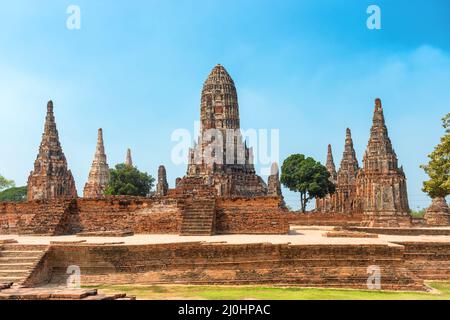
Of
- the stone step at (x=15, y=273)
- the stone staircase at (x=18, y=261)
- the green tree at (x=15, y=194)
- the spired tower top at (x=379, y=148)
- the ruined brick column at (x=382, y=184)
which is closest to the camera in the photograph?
the stone staircase at (x=18, y=261)

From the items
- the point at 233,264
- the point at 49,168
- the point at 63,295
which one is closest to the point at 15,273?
the point at 63,295

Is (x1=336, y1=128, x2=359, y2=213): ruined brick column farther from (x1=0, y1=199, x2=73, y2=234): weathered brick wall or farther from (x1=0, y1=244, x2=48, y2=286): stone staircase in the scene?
(x1=0, y1=244, x2=48, y2=286): stone staircase

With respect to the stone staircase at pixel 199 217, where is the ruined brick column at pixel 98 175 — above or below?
above

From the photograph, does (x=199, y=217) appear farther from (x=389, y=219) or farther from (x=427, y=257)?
(x=389, y=219)

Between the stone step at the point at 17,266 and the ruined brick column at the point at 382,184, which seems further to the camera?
the ruined brick column at the point at 382,184

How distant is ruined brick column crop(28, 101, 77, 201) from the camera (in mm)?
47562

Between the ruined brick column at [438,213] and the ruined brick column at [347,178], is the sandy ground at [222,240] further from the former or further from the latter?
the ruined brick column at [347,178]

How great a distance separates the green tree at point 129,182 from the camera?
52906 mm

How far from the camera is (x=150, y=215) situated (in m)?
21.4

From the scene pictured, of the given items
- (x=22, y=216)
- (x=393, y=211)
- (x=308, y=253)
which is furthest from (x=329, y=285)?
(x=393, y=211)

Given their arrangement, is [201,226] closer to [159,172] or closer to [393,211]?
[393,211]

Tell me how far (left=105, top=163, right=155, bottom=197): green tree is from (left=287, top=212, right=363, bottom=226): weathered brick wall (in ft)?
61.3

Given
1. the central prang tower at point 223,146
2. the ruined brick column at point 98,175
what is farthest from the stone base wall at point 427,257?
the ruined brick column at point 98,175

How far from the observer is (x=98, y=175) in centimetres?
6141
